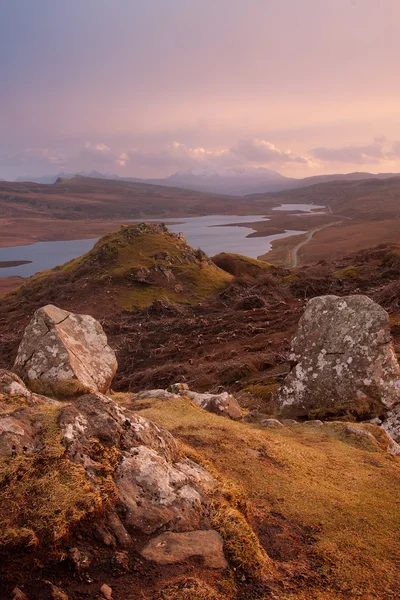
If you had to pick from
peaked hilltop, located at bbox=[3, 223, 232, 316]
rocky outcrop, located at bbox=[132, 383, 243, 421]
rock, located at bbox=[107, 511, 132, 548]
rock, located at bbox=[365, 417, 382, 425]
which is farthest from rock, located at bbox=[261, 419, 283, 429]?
peaked hilltop, located at bbox=[3, 223, 232, 316]

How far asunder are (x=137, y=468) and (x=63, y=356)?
9.66 m

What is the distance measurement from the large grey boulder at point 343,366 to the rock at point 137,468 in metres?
9.59

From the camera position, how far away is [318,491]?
845 centimetres

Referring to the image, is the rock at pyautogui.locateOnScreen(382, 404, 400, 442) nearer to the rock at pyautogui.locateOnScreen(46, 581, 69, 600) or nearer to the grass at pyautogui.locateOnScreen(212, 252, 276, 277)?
the rock at pyautogui.locateOnScreen(46, 581, 69, 600)

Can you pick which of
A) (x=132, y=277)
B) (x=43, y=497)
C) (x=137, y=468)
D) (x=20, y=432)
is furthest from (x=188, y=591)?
(x=132, y=277)

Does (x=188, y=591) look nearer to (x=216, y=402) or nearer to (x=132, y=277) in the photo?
(x=216, y=402)

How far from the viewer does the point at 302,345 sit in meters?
17.8

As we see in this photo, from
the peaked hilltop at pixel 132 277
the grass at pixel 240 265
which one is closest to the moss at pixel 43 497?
the peaked hilltop at pixel 132 277

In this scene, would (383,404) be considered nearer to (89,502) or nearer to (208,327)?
(89,502)

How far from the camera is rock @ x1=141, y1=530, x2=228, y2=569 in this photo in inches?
224

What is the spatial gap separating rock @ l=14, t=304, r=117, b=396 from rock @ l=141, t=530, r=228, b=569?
868 centimetres

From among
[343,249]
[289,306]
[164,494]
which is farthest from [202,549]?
[343,249]

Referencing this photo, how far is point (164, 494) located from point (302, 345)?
484 inches

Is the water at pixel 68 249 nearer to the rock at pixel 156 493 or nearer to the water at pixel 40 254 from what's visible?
the water at pixel 40 254
